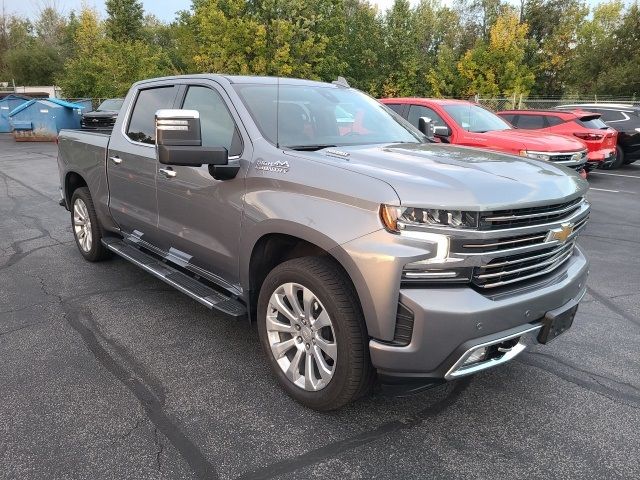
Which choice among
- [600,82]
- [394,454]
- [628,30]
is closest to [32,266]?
[394,454]

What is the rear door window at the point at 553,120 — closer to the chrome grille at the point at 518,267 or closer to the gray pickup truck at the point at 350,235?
the gray pickup truck at the point at 350,235

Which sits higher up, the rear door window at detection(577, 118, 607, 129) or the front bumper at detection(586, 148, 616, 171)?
the rear door window at detection(577, 118, 607, 129)

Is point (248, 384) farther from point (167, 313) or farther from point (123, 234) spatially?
point (123, 234)

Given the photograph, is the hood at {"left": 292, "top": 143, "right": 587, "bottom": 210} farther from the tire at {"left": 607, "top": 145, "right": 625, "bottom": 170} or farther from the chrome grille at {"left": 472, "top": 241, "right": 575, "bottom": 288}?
the tire at {"left": 607, "top": 145, "right": 625, "bottom": 170}

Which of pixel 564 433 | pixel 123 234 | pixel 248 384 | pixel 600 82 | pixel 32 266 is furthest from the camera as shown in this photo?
pixel 600 82

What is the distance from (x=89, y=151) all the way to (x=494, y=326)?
167 inches

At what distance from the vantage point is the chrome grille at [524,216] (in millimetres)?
2396

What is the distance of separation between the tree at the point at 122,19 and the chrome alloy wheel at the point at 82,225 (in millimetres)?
40190

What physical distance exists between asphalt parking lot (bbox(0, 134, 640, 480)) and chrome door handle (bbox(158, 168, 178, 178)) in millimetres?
1151

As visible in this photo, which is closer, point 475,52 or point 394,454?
point 394,454

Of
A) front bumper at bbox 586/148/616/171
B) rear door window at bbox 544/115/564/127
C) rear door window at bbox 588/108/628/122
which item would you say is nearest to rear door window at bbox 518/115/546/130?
rear door window at bbox 544/115/564/127

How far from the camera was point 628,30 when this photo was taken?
37469 millimetres

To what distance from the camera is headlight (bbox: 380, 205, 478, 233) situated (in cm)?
237

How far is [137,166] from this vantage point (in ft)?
13.9
